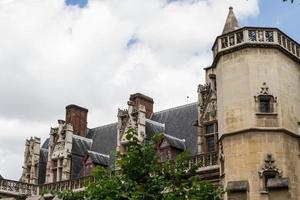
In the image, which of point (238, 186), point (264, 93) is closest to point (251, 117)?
point (264, 93)

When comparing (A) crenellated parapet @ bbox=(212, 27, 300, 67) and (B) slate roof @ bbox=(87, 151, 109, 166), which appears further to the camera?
(B) slate roof @ bbox=(87, 151, 109, 166)

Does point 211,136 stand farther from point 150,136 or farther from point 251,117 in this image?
point 150,136

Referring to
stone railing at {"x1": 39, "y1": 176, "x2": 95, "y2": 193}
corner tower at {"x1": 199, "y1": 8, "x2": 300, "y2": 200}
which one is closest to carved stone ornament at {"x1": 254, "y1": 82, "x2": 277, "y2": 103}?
corner tower at {"x1": 199, "y1": 8, "x2": 300, "y2": 200}

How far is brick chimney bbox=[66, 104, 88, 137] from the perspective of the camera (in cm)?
3288

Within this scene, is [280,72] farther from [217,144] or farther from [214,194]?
[214,194]

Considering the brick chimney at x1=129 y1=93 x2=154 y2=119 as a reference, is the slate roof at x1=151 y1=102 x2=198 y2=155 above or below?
below

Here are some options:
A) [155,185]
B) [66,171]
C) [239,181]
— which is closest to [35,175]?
[66,171]

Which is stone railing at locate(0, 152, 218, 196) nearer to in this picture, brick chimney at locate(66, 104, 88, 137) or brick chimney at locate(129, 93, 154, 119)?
brick chimney at locate(66, 104, 88, 137)

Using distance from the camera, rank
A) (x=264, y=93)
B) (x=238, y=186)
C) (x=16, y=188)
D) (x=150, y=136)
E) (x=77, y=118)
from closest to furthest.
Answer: (x=238, y=186)
(x=264, y=93)
(x=150, y=136)
(x=16, y=188)
(x=77, y=118)

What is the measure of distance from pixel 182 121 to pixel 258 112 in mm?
8398

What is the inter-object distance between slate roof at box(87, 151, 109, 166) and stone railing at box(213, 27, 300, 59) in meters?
10.1

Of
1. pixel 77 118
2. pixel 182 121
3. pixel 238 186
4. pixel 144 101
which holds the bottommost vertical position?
pixel 238 186

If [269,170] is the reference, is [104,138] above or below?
above

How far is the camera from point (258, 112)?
2045 cm
